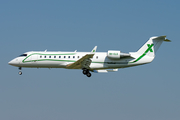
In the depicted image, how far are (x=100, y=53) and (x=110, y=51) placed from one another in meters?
1.68

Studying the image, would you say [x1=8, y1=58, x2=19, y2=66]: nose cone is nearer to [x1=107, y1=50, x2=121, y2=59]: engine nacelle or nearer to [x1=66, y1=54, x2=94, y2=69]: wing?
[x1=66, y1=54, x2=94, y2=69]: wing

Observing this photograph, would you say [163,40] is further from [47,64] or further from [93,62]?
[47,64]

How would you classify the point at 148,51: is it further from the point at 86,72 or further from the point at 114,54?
the point at 86,72

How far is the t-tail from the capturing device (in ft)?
120

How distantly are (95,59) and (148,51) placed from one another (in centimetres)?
589

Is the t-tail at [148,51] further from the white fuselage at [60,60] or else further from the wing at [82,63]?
the wing at [82,63]

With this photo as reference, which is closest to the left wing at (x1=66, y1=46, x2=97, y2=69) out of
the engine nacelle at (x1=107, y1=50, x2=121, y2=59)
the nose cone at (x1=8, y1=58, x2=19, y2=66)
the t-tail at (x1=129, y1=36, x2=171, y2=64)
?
the engine nacelle at (x1=107, y1=50, x2=121, y2=59)

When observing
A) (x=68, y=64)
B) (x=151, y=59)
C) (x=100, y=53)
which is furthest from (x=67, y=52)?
(x=151, y=59)

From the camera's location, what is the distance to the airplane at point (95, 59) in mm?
36188

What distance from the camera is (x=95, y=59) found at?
37094 millimetres

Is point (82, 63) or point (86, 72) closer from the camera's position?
point (82, 63)

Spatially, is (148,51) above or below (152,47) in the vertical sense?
below

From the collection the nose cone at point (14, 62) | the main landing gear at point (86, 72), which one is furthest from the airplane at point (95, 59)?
the nose cone at point (14, 62)

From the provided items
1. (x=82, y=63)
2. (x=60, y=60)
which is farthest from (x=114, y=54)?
(x=60, y=60)
